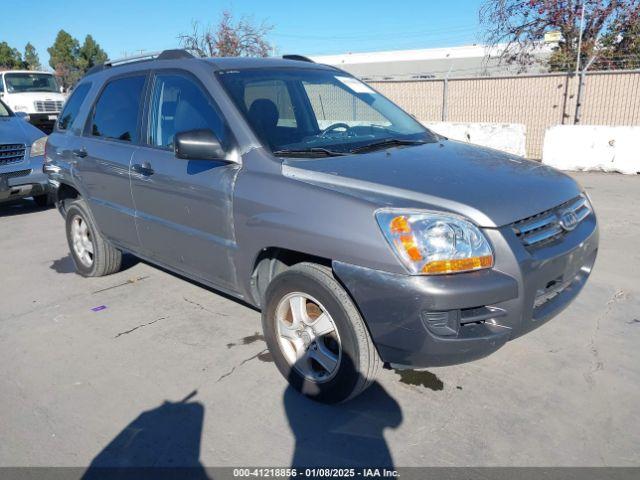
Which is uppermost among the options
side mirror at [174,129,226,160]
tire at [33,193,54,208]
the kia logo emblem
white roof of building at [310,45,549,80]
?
white roof of building at [310,45,549,80]

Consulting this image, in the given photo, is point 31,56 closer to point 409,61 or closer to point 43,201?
point 409,61

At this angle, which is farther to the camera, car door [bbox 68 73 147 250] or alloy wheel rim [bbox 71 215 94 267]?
alloy wheel rim [bbox 71 215 94 267]

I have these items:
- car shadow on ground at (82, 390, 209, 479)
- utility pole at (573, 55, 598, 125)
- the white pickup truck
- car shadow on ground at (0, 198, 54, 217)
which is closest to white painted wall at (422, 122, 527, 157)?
utility pole at (573, 55, 598, 125)

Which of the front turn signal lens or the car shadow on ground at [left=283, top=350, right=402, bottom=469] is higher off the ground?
the front turn signal lens

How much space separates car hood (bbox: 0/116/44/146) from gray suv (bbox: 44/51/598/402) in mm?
4378

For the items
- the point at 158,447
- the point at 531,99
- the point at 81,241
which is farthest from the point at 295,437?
the point at 531,99

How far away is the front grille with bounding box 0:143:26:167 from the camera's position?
7.96 m

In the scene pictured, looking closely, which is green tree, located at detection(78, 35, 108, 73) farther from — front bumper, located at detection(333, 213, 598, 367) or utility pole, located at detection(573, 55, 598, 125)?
front bumper, located at detection(333, 213, 598, 367)

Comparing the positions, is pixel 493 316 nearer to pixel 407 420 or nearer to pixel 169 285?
pixel 407 420

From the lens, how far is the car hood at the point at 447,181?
2656mm

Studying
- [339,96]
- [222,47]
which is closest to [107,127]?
[339,96]

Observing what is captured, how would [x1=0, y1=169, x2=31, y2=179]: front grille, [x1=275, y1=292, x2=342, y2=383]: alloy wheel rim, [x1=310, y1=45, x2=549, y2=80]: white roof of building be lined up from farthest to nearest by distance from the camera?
[x1=310, y1=45, x2=549, y2=80]: white roof of building, [x1=0, y1=169, x2=31, y2=179]: front grille, [x1=275, y1=292, x2=342, y2=383]: alloy wheel rim

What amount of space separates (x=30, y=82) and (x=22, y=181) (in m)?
12.6

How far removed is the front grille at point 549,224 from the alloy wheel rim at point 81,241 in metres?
4.10
